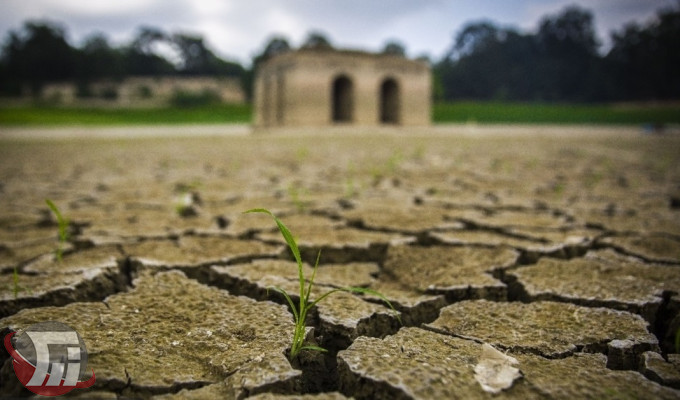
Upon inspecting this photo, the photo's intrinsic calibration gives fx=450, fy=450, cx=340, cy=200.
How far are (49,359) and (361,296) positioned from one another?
673mm

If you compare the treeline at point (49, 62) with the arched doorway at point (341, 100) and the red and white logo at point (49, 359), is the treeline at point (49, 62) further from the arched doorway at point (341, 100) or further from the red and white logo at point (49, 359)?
the red and white logo at point (49, 359)

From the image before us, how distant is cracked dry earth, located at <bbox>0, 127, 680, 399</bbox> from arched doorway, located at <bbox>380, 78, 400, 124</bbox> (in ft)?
→ 44.6

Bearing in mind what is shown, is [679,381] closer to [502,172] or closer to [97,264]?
[97,264]

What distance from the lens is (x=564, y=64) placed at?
140 feet

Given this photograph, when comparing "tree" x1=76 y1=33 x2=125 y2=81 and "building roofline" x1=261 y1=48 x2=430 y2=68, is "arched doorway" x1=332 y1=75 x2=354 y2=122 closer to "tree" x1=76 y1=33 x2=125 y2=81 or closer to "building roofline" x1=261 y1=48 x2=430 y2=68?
"building roofline" x1=261 y1=48 x2=430 y2=68

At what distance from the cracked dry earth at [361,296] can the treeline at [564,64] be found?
27703 mm

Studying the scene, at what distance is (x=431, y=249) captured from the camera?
1.56 metres

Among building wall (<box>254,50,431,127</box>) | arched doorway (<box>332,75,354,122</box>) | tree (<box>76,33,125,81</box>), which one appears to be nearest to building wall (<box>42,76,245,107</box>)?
Answer: tree (<box>76,33,125,81</box>)

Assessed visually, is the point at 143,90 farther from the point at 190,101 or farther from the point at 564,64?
the point at 564,64

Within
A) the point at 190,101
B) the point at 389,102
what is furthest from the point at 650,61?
the point at 190,101

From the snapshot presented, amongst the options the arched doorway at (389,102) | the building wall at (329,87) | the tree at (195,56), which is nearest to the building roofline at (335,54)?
the building wall at (329,87)

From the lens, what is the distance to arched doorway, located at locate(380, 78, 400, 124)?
15.8m

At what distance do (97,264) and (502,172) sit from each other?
335cm

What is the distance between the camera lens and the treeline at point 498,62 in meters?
36.0
